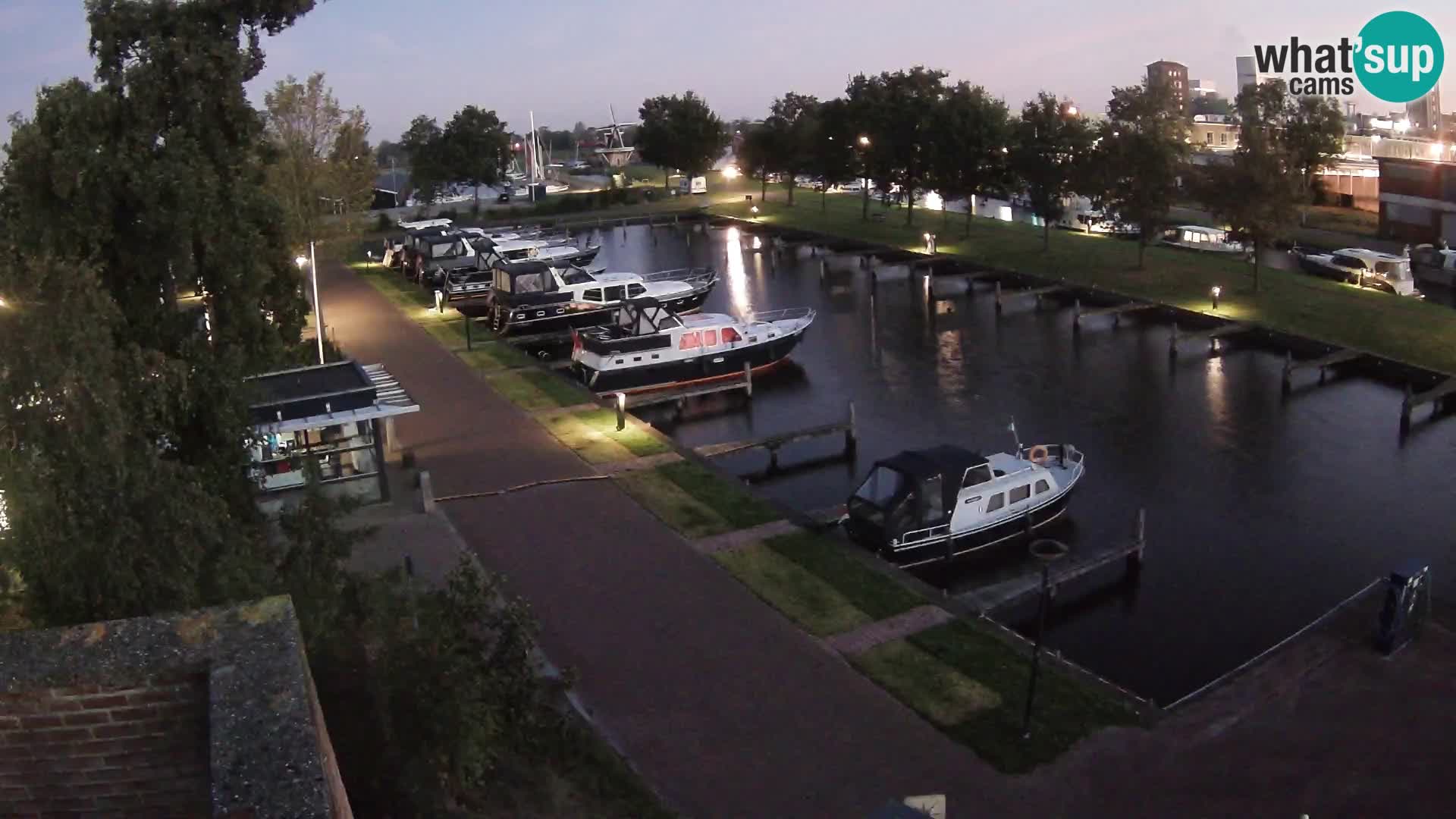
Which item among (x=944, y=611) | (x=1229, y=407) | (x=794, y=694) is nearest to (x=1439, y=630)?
(x=944, y=611)

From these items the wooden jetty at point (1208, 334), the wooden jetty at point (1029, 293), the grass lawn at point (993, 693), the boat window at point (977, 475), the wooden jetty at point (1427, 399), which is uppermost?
the wooden jetty at point (1029, 293)

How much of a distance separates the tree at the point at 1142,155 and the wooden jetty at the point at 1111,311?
15.0 ft

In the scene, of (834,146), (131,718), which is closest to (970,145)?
(834,146)

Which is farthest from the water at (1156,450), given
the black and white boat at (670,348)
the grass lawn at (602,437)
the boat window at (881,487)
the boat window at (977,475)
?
the grass lawn at (602,437)

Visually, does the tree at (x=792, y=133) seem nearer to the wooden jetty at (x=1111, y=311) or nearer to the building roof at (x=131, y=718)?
the wooden jetty at (x=1111, y=311)

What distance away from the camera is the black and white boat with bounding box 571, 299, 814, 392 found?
32438 millimetres

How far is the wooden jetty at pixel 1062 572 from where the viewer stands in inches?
719

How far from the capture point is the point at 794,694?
14969mm

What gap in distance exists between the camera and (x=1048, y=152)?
51.1 meters

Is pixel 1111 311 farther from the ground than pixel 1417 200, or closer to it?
closer to it

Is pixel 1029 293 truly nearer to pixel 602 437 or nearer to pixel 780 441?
pixel 780 441

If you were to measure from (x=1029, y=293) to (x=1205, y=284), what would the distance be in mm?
6529

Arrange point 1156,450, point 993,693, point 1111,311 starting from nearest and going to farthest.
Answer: point 993,693, point 1156,450, point 1111,311

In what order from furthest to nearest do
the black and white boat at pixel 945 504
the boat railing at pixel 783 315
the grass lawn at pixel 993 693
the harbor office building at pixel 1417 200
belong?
the harbor office building at pixel 1417 200 → the boat railing at pixel 783 315 → the black and white boat at pixel 945 504 → the grass lawn at pixel 993 693
